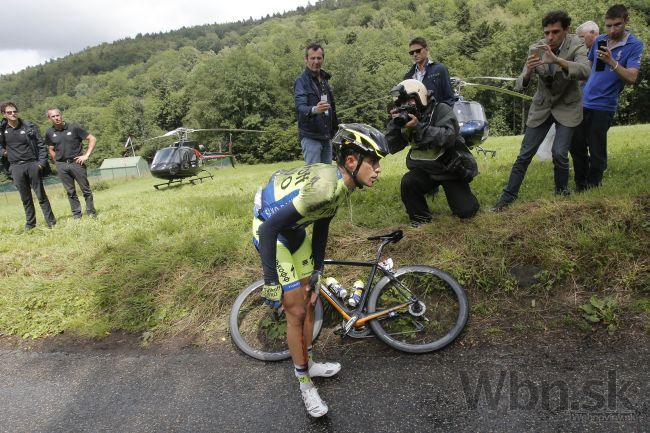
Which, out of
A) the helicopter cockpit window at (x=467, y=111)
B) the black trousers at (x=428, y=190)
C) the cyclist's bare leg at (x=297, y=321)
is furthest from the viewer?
the helicopter cockpit window at (x=467, y=111)

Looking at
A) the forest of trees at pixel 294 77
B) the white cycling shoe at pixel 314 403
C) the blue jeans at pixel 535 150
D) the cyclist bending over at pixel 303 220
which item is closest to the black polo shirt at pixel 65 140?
the cyclist bending over at pixel 303 220

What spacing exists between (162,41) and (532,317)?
21224 centimetres

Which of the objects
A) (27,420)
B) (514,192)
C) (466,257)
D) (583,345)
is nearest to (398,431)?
(583,345)

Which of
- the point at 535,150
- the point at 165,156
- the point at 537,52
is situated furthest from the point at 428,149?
the point at 165,156

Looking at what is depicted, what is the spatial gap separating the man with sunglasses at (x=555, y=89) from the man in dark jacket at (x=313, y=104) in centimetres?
285

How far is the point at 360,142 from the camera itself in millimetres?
3080

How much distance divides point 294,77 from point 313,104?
75559 millimetres

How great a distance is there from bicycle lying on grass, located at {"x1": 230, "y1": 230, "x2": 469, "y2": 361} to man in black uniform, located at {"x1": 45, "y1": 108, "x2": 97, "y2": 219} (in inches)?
269

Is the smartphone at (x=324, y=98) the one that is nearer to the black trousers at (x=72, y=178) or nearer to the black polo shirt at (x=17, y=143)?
the black trousers at (x=72, y=178)

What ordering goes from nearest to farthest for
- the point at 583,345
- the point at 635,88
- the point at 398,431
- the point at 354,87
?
1. the point at 398,431
2. the point at 583,345
3. the point at 635,88
4. the point at 354,87

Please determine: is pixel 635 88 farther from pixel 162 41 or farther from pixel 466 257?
pixel 162 41

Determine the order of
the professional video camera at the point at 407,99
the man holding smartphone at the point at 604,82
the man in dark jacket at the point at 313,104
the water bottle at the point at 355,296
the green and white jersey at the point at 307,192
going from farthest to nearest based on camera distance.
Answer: the man in dark jacket at the point at 313,104 → the man holding smartphone at the point at 604,82 → the professional video camera at the point at 407,99 → the water bottle at the point at 355,296 → the green and white jersey at the point at 307,192

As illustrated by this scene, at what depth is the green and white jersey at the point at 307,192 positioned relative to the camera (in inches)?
113

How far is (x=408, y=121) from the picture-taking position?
4664mm
